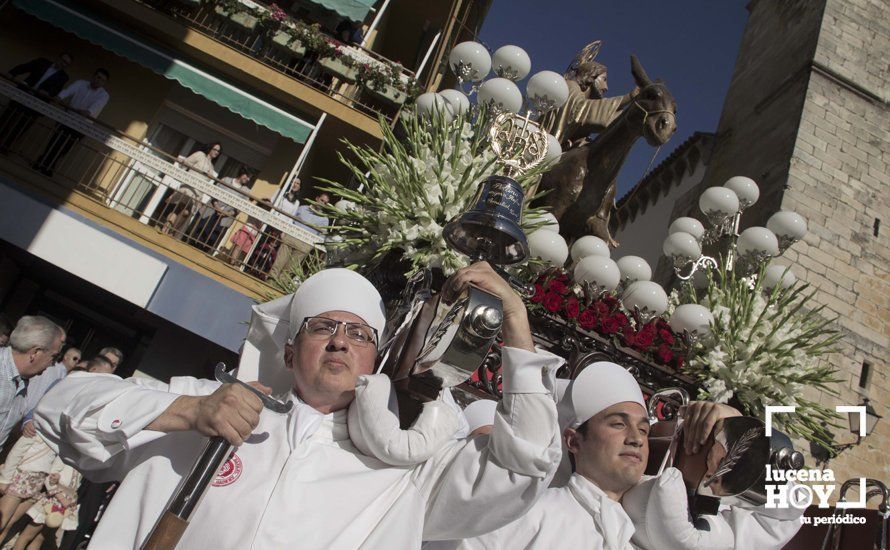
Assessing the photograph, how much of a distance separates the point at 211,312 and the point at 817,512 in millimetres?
8092

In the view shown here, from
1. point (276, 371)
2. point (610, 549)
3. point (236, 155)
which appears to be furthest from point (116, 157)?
point (610, 549)

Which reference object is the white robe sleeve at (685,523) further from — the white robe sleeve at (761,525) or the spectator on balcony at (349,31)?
the spectator on balcony at (349,31)

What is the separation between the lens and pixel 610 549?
2354 millimetres

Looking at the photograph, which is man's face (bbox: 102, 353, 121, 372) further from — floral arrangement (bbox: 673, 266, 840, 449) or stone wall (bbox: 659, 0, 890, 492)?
stone wall (bbox: 659, 0, 890, 492)

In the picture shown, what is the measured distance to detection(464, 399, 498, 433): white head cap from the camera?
2.72 meters

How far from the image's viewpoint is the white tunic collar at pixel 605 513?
2.38 m

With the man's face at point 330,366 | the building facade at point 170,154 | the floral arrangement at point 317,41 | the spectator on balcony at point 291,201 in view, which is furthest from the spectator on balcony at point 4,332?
the floral arrangement at point 317,41

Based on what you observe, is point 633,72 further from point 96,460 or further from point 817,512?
point 96,460

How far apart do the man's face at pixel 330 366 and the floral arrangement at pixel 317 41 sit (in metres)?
11.7

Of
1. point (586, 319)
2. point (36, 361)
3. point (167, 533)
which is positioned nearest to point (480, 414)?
point (586, 319)

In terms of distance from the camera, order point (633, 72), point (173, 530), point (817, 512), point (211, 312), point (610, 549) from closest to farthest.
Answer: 1. point (173, 530)
2. point (610, 549)
3. point (817, 512)
4. point (633, 72)
5. point (211, 312)

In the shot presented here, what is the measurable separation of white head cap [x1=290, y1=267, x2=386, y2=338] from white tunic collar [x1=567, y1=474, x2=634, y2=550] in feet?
2.95

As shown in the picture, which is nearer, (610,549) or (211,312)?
(610,549)

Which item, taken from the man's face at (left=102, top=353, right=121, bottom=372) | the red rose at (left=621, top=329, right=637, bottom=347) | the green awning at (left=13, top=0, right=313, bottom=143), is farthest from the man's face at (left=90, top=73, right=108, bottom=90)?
the red rose at (left=621, top=329, right=637, bottom=347)
